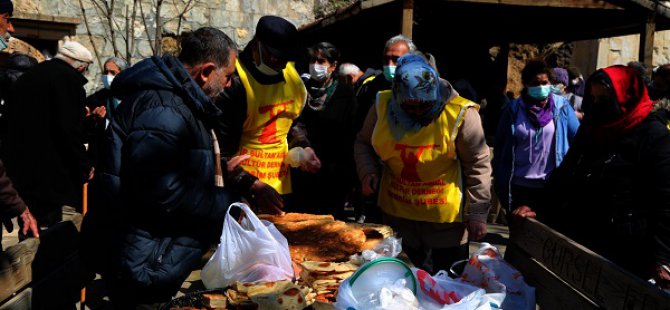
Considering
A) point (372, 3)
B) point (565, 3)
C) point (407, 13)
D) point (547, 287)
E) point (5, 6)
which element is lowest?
point (547, 287)

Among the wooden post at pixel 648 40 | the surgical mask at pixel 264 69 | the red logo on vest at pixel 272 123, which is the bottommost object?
the red logo on vest at pixel 272 123

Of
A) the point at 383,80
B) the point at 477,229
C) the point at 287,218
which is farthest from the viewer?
the point at 383,80

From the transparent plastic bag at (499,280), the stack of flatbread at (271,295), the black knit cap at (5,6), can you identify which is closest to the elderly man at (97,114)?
the black knit cap at (5,6)

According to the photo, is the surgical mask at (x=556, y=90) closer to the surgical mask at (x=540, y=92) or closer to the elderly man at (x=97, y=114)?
the surgical mask at (x=540, y=92)

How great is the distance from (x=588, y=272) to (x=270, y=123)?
2.11 m

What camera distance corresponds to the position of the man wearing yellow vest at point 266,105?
3.99 meters

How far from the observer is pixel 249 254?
2.90 meters

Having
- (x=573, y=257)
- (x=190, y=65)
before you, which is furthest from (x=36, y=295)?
(x=573, y=257)

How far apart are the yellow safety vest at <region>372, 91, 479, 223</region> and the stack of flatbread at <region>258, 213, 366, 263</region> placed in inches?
16.8

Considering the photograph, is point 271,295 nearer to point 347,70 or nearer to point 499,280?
point 499,280

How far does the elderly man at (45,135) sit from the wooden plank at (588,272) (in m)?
3.41

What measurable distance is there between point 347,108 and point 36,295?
3139mm

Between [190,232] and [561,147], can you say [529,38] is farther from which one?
[190,232]

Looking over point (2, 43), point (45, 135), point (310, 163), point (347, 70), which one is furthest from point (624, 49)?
point (2, 43)
